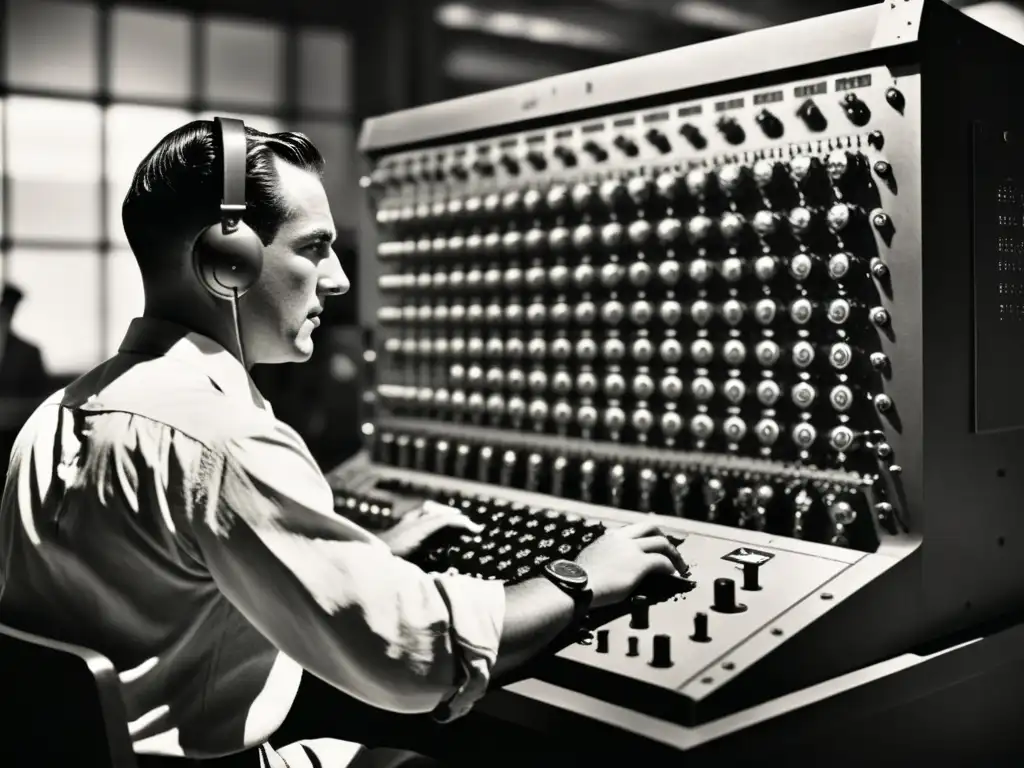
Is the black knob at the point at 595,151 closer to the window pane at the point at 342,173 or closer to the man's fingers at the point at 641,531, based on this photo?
the man's fingers at the point at 641,531

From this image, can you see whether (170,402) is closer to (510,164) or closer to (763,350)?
(763,350)

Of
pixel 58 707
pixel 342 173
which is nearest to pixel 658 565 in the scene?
pixel 58 707

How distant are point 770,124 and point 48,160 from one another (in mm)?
3913

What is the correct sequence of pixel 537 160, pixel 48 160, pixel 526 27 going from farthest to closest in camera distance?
pixel 48 160
pixel 526 27
pixel 537 160

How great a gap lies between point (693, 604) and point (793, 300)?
20.6 inches

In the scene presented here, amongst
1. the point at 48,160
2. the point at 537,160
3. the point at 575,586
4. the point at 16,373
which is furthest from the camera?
the point at 48,160

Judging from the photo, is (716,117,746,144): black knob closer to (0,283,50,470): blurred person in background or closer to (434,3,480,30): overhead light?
(434,3,480,30): overhead light

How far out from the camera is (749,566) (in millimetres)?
1279

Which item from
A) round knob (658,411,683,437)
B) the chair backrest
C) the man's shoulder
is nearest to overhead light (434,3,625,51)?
round knob (658,411,683,437)

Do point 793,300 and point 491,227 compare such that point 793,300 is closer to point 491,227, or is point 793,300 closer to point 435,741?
point 491,227

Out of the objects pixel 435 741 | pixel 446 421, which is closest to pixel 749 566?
pixel 435 741

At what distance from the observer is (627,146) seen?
1732mm

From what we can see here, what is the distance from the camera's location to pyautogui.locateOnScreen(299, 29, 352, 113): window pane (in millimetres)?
4891

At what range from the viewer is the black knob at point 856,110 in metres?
1.40
